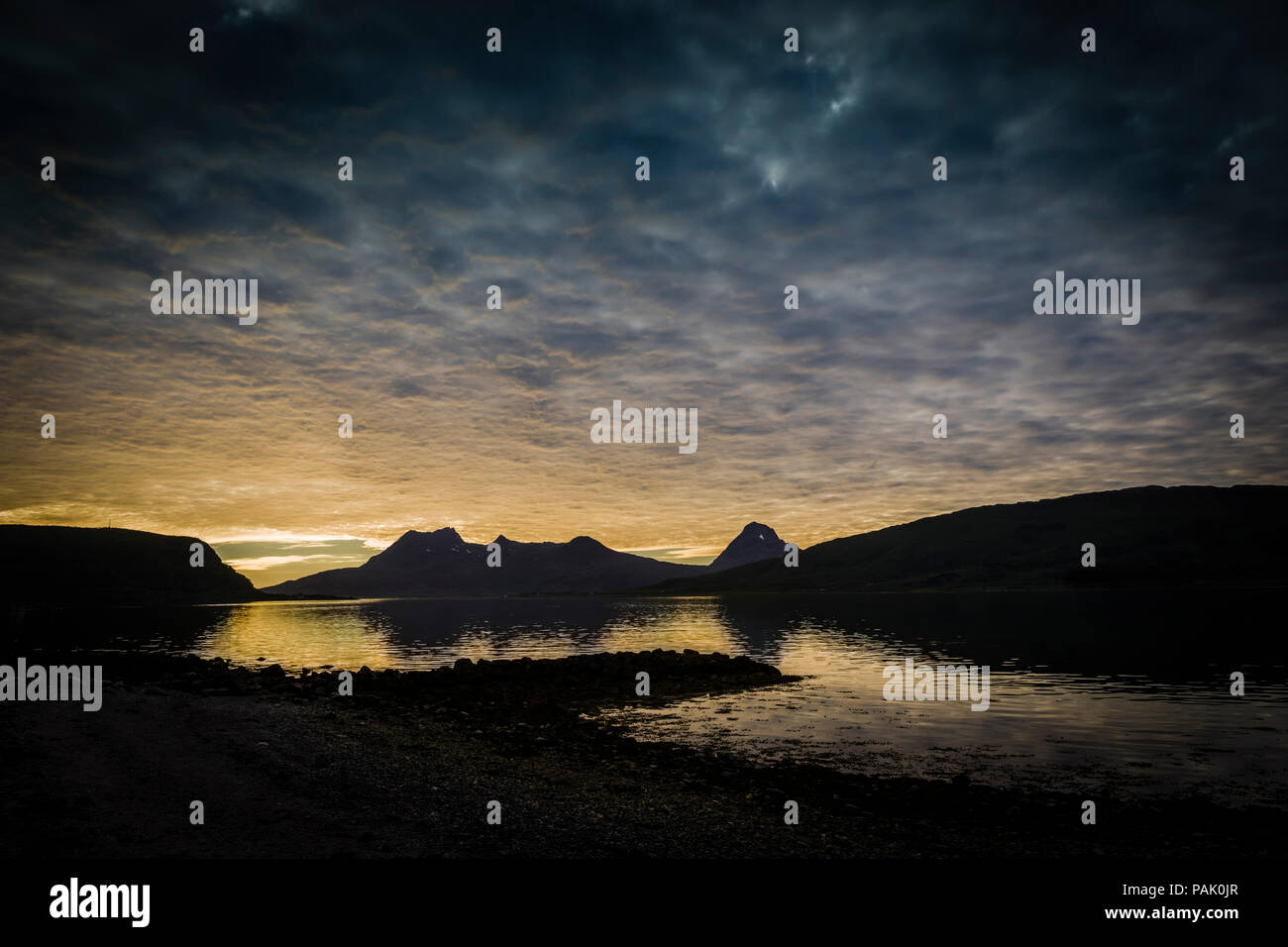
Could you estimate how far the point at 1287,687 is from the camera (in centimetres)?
3912

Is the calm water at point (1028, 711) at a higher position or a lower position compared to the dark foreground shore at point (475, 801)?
lower

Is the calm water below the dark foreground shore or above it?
below

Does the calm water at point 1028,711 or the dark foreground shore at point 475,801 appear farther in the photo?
the calm water at point 1028,711

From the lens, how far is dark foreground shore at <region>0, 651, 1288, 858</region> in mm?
14352

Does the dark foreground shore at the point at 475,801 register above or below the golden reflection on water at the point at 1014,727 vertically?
above

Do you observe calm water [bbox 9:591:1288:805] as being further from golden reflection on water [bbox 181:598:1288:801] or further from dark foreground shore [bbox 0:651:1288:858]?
dark foreground shore [bbox 0:651:1288:858]

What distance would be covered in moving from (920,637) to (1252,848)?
71.4 metres

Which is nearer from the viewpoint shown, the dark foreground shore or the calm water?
the dark foreground shore

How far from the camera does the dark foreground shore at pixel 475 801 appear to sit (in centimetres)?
1435

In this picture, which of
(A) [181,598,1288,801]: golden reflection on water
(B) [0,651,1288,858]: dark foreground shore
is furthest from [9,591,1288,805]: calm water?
(B) [0,651,1288,858]: dark foreground shore

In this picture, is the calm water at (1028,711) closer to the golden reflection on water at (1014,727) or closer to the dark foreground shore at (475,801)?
the golden reflection on water at (1014,727)

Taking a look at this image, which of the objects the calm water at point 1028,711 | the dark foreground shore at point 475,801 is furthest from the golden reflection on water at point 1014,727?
the dark foreground shore at point 475,801
